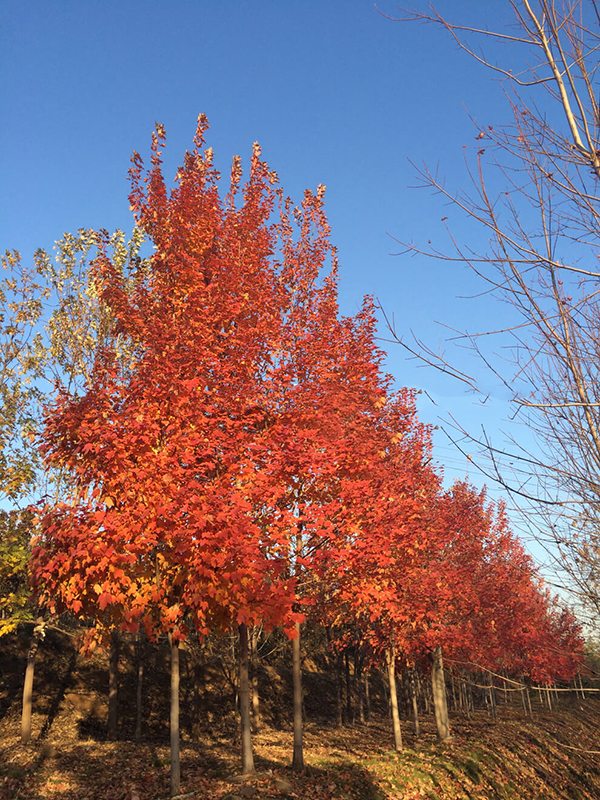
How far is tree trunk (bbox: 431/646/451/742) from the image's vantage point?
61.6 ft

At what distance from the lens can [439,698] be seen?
19.5m

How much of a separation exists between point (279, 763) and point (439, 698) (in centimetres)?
993

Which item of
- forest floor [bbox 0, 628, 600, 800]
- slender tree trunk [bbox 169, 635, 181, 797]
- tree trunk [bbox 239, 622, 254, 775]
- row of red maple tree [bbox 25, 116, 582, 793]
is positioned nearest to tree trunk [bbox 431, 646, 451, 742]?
forest floor [bbox 0, 628, 600, 800]

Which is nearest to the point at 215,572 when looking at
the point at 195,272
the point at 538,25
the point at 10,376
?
the point at 195,272

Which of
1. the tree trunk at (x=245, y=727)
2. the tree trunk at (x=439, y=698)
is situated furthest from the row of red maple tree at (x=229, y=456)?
the tree trunk at (x=439, y=698)

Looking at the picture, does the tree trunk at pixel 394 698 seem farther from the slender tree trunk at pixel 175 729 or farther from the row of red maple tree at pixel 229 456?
the slender tree trunk at pixel 175 729

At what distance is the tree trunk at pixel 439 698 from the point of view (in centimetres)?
1878

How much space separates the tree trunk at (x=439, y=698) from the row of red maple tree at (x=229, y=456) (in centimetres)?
282

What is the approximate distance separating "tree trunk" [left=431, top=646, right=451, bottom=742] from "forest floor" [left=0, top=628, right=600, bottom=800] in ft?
2.03

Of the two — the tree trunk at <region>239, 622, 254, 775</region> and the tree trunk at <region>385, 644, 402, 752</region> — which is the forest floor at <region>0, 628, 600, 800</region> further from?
the tree trunk at <region>385, 644, 402, 752</region>

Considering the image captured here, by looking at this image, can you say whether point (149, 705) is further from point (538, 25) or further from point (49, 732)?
point (538, 25)

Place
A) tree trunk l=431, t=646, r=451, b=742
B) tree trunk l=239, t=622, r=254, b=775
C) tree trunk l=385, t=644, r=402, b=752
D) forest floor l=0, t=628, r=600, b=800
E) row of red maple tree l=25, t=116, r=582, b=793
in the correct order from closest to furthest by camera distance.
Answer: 1. row of red maple tree l=25, t=116, r=582, b=793
2. forest floor l=0, t=628, r=600, b=800
3. tree trunk l=239, t=622, r=254, b=775
4. tree trunk l=385, t=644, r=402, b=752
5. tree trunk l=431, t=646, r=451, b=742

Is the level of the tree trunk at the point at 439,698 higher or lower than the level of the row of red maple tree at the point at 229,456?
lower

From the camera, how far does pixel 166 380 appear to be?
922cm
